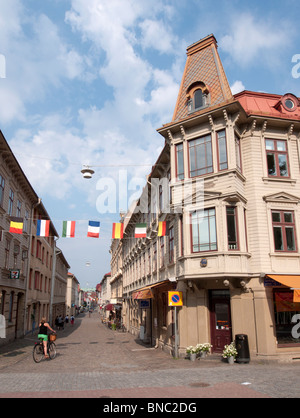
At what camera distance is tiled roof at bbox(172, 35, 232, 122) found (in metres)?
17.2

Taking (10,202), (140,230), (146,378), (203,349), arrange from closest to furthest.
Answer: (146,378) < (203,349) < (140,230) < (10,202)

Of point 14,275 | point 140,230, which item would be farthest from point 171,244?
point 14,275

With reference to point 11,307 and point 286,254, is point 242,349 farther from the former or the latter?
point 11,307

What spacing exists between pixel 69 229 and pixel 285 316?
11.2 metres

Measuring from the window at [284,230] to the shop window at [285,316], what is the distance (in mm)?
1931

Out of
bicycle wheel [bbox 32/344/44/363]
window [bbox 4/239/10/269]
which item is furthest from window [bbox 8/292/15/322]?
bicycle wheel [bbox 32/344/44/363]

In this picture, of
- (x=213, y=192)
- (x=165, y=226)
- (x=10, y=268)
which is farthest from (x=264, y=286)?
(x=10, y=268)

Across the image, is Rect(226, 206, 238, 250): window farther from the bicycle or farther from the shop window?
the bicycle

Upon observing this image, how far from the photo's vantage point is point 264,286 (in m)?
14.7

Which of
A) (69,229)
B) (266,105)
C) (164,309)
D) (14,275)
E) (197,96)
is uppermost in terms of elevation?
(197,96)

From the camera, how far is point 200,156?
16.8 metres

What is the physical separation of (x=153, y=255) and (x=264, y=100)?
39.9ft

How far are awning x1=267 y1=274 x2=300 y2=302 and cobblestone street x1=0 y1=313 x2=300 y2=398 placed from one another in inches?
105
